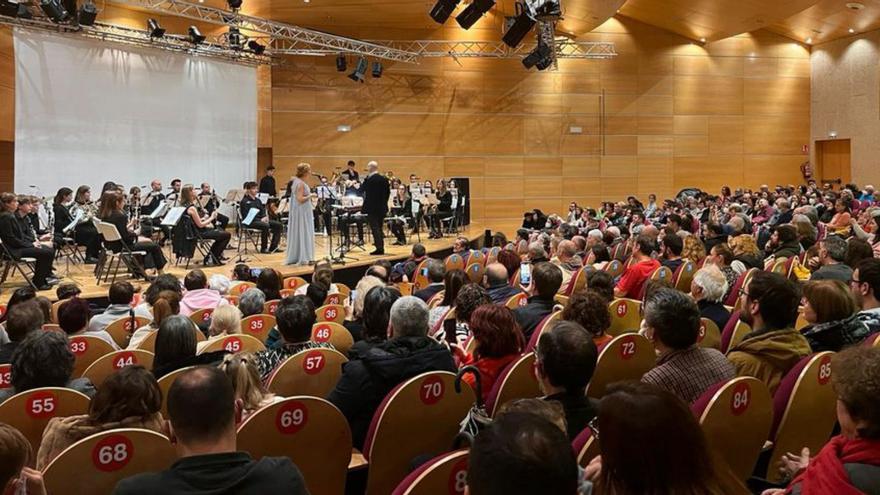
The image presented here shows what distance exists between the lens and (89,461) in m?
2.15

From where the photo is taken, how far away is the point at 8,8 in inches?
411

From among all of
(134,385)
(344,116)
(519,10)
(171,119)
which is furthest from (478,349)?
(344,116)

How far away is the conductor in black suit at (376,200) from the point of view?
1151 centimetres

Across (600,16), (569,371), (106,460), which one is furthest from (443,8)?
(106,460)

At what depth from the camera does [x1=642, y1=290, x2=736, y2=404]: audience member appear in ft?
9.31

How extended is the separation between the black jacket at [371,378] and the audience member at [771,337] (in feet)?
4.33

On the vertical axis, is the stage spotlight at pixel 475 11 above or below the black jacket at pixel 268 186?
above

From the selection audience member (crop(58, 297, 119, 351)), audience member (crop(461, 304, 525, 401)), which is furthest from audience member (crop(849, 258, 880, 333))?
audience member (crop(58, 297, 119, 351))

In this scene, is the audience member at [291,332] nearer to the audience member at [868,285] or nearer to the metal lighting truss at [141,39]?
the audience member at [868,285]

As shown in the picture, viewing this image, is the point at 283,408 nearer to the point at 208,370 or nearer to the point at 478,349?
the point at 208,370

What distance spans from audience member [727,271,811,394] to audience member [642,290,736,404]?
8.1 inches

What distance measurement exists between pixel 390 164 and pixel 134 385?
16465mm

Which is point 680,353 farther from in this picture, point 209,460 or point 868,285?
point 209,460

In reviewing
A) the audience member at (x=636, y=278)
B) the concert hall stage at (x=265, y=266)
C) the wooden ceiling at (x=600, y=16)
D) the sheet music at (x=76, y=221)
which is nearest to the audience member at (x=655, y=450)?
the audience member at (x=636, y=278)
